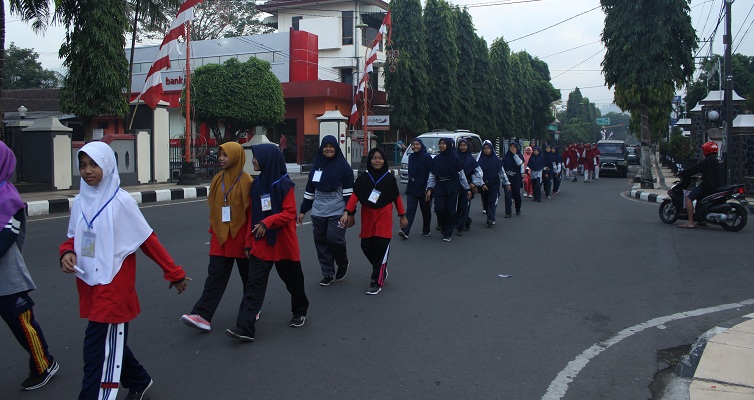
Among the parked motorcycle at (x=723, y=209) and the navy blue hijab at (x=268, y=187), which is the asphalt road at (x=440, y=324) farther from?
the parked motorcycle at (x=723, y=209)

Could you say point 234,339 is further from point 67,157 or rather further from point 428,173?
point 67,157

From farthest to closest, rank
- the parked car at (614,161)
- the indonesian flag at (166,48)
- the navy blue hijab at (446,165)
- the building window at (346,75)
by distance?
1. the building window at (346,75)
2. the parked car at (614,161)
3. the indonesian flag at (166,48)
4. the navy blue hijab at (446,165)

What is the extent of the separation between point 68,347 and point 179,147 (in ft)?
71.3

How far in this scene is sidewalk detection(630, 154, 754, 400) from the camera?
4.43 m

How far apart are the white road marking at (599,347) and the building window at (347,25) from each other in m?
38.6

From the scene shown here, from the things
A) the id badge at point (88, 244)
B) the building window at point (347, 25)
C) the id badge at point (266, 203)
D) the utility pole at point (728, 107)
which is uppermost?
the building window at point (347, 25)

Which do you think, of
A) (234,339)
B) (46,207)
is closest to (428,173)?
(234,339)

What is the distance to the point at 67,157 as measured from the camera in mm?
18703

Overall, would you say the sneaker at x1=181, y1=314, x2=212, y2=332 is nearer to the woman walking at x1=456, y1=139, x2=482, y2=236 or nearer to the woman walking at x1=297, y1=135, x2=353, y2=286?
the woman walking at x1=297, y1=135, x2=353, y2=286

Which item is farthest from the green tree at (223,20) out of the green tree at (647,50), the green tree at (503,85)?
the green tree at (647,50)

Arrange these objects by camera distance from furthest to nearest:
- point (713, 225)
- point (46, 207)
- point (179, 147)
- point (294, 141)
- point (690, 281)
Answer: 1. point (294, 141)
2. point (179, 147)
3. point (46, 207)
4. point (713, 225)
5. point (690, 281)

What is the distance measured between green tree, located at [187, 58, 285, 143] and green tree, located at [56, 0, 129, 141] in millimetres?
10785

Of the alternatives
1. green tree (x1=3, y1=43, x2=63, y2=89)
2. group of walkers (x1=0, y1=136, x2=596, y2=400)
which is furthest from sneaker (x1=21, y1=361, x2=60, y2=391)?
green tree (x1=3, y1=43, x2=63, y2=89)

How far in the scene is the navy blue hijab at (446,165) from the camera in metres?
10.7
